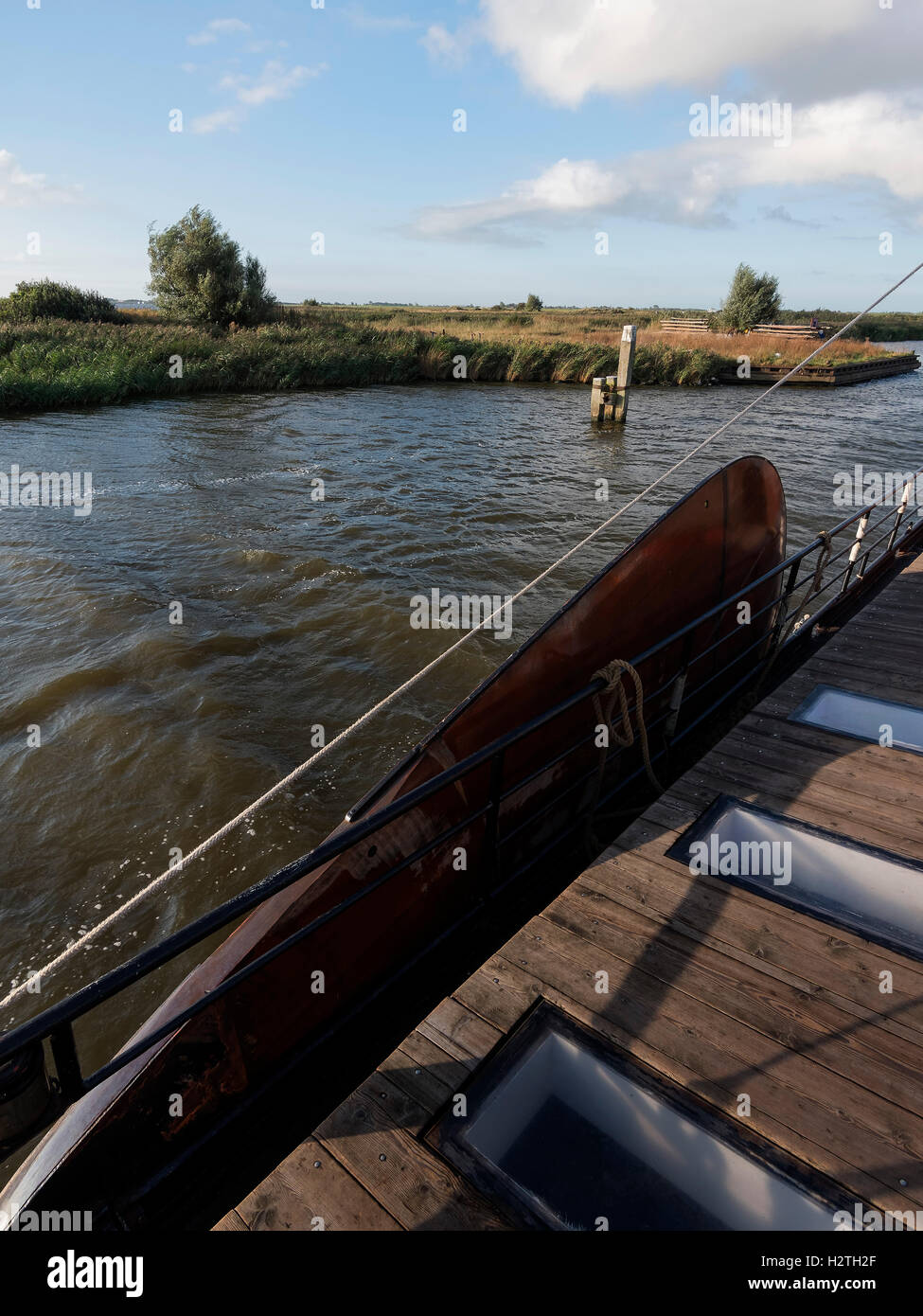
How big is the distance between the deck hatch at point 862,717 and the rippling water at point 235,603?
3.65 meters

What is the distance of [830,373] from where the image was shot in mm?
37281

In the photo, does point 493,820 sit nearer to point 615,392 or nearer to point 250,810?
point 250,810

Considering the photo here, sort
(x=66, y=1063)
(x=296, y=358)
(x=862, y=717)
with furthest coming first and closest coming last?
(x=296, y=358) → (x=862, y=717) → (x=66, y=1063)

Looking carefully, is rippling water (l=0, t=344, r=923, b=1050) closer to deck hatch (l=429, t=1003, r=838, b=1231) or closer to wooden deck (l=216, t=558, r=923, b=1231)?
wooden deck (l=216, t=558, r=923, b=1231)

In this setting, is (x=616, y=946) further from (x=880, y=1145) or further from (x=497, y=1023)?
(x=880, y=1145)

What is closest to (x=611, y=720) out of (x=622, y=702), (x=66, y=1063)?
(x=622, y=702)

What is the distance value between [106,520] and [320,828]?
9912 millimetres

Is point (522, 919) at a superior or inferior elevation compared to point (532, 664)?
inferior

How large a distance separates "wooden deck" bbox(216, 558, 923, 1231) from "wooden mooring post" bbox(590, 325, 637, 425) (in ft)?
70.2

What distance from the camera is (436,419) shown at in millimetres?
24094

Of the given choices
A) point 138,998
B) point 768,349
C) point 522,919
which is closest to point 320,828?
point 138,998

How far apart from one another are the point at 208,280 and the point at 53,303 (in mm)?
8074

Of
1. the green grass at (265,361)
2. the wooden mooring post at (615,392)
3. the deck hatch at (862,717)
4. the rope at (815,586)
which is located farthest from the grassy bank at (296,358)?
the deck hatch at (862,717)
